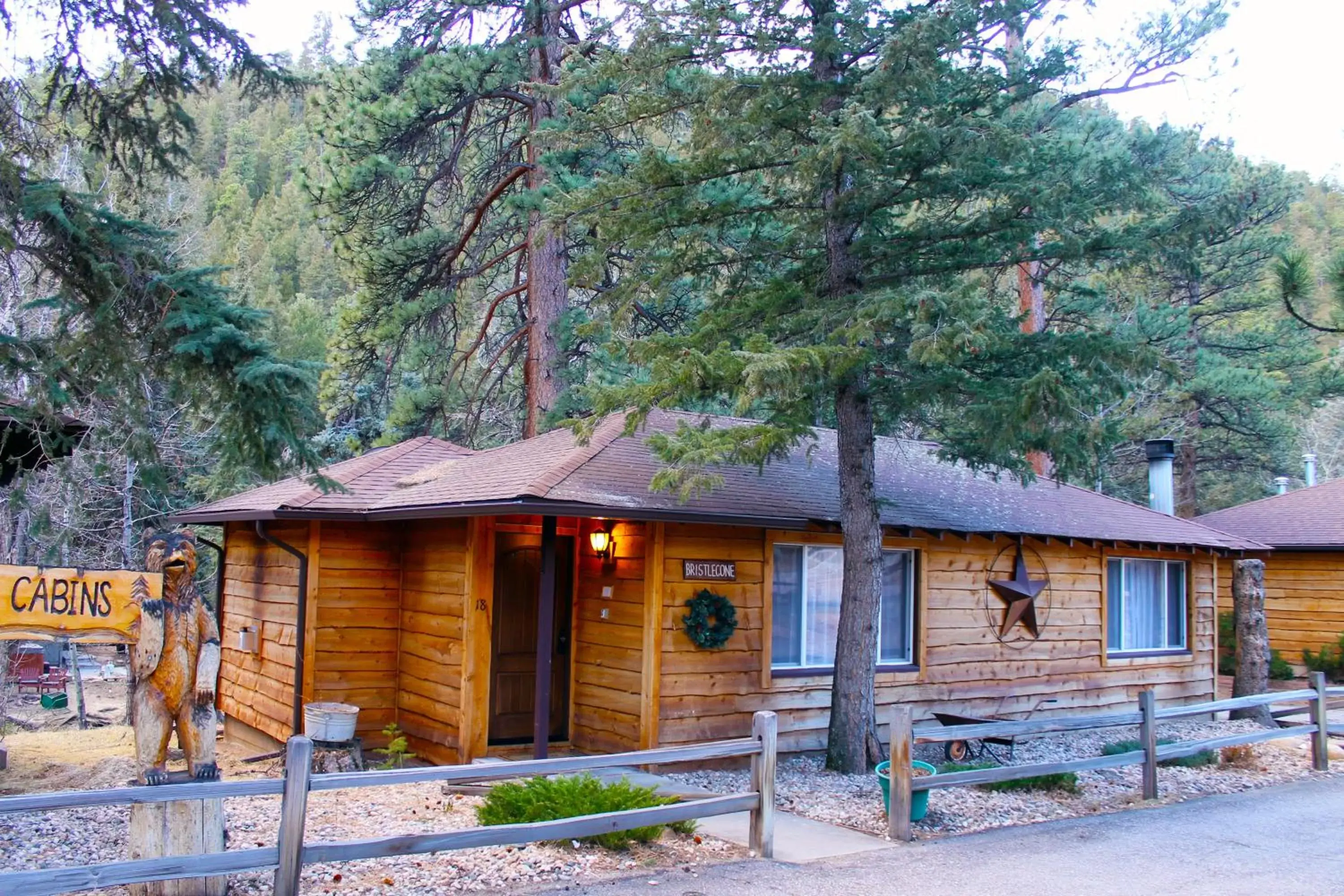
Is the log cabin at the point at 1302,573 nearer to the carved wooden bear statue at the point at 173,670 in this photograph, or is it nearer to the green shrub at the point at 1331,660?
the green shrub at the point at 1331,660

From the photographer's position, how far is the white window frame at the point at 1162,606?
48.3ft

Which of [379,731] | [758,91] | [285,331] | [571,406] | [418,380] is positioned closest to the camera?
[758,91]

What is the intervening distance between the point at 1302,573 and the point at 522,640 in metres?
15.9

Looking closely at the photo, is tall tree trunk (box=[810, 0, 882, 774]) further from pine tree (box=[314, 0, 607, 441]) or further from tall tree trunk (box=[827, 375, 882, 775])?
pine tree (box=[314, 0, 607, 441])

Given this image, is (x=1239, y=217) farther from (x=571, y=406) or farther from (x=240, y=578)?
(x=240, y=578)

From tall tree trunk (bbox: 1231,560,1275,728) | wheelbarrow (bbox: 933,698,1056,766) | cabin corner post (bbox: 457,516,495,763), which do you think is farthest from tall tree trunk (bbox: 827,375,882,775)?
tall tree trunk (bbox: 1231,560,1275,728)

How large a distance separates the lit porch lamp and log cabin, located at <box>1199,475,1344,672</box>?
13737 mm

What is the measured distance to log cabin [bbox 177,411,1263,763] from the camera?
401 inches

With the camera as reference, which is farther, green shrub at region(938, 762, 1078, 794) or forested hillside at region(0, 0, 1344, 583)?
green shrub at region(938, 762, 1078, 794)

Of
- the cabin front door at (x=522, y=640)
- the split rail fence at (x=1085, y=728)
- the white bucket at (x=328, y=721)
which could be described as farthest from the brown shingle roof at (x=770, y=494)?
the split rail fence at (x=1085, y=728)

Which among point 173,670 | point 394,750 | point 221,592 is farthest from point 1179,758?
point 221,592

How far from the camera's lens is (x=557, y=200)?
10.6 meters

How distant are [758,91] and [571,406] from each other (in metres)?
7.99

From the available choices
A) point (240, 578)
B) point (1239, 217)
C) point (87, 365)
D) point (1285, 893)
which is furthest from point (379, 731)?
point (1239, 217)
